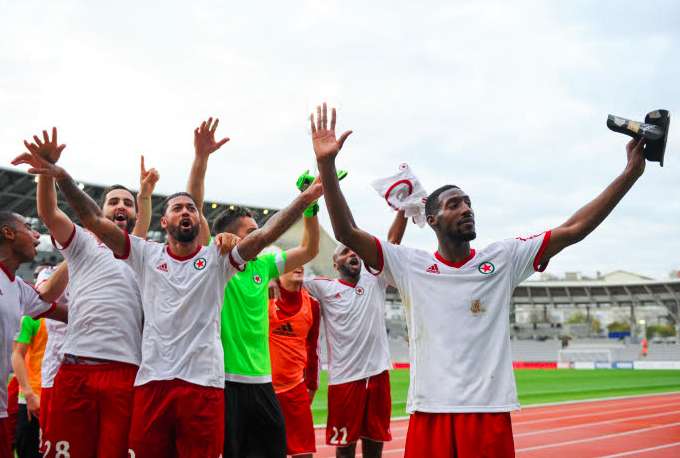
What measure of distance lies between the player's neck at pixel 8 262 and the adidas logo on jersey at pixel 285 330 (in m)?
2.55

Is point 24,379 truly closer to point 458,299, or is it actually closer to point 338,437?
point 338,437

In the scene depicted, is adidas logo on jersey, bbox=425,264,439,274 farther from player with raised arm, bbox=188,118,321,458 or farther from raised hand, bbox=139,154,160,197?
raised hand, bbox=139,154,160,197

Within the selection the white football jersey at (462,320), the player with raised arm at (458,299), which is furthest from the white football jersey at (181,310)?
the white football jersey at (462,320)

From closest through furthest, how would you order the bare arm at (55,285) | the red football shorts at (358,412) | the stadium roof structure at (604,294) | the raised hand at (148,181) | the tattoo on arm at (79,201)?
the tattoo on arm at (79,201) < the bare arm at (55,285) < the raised hand at (148,181) < the red football shorts at (358,412) < the stadium roof structure at (604,294)

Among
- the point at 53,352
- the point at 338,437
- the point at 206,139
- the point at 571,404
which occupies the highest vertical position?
the point at 206,139

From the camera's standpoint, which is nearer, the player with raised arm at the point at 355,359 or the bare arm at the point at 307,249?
the bare arm at the point at 307,249

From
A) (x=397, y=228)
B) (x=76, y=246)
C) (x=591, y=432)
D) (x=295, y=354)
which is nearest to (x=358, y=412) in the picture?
(x=295, y=354)

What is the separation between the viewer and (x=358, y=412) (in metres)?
6.59

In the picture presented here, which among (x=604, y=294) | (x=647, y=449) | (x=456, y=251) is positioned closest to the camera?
(x=456, y=251)

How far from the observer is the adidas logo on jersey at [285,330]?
21.1ft

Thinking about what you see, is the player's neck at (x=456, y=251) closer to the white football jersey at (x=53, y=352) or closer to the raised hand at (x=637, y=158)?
the raised hand at (x=637, y=158)

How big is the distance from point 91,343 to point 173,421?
821 mm

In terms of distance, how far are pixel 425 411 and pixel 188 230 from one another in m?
1.89

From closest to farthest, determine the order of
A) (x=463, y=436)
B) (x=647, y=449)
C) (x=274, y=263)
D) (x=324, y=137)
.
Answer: (x=463, y=436)
(x=324, y=137)
(x=274, y=263)
(x=647, y=449)
